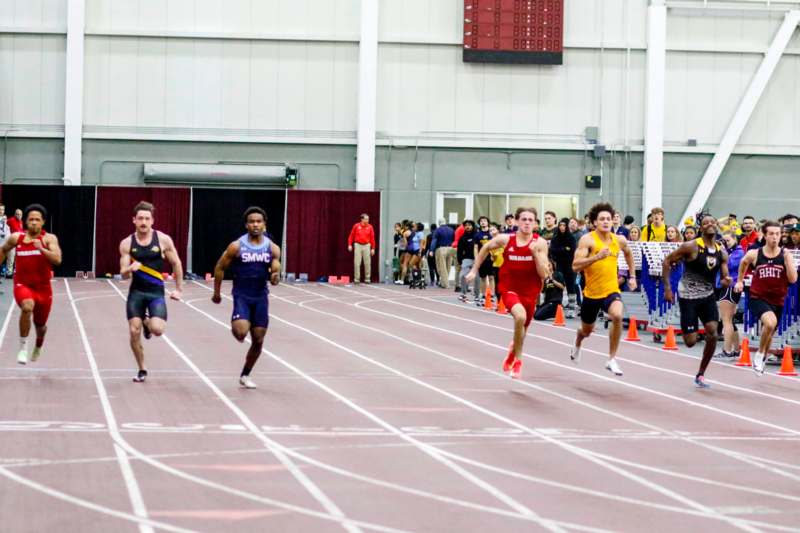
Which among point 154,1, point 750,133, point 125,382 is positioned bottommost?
point 125,382

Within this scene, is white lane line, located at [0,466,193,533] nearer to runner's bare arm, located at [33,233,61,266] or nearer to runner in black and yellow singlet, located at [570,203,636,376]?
runner's bare arm, located at [33,233,61,266]

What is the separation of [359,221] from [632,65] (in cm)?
942

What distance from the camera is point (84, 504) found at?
336 inches

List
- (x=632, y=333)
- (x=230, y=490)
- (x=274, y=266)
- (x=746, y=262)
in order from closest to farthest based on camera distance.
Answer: (x=230, y=490), (x=274, y=266), (x=746, y=262), (x=632, y=333)

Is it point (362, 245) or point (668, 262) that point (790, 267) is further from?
point (362, 245)

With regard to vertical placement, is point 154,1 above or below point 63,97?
above

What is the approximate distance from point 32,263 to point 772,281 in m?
8.74

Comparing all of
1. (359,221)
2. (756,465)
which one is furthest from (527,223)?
(359,221)

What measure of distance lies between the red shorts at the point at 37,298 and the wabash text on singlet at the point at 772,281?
8.43 meters

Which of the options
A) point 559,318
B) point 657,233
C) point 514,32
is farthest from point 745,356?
point 514,32

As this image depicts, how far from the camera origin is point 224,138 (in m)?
41.8

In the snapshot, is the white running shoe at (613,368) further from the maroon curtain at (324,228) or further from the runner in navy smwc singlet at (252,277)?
the maroon curtain at (324,228)

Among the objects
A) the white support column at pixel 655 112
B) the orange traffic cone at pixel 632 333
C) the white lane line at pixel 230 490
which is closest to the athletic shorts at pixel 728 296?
the orange traffic cone at pixel 632 333

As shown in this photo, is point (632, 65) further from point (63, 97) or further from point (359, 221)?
point (63, 97)
